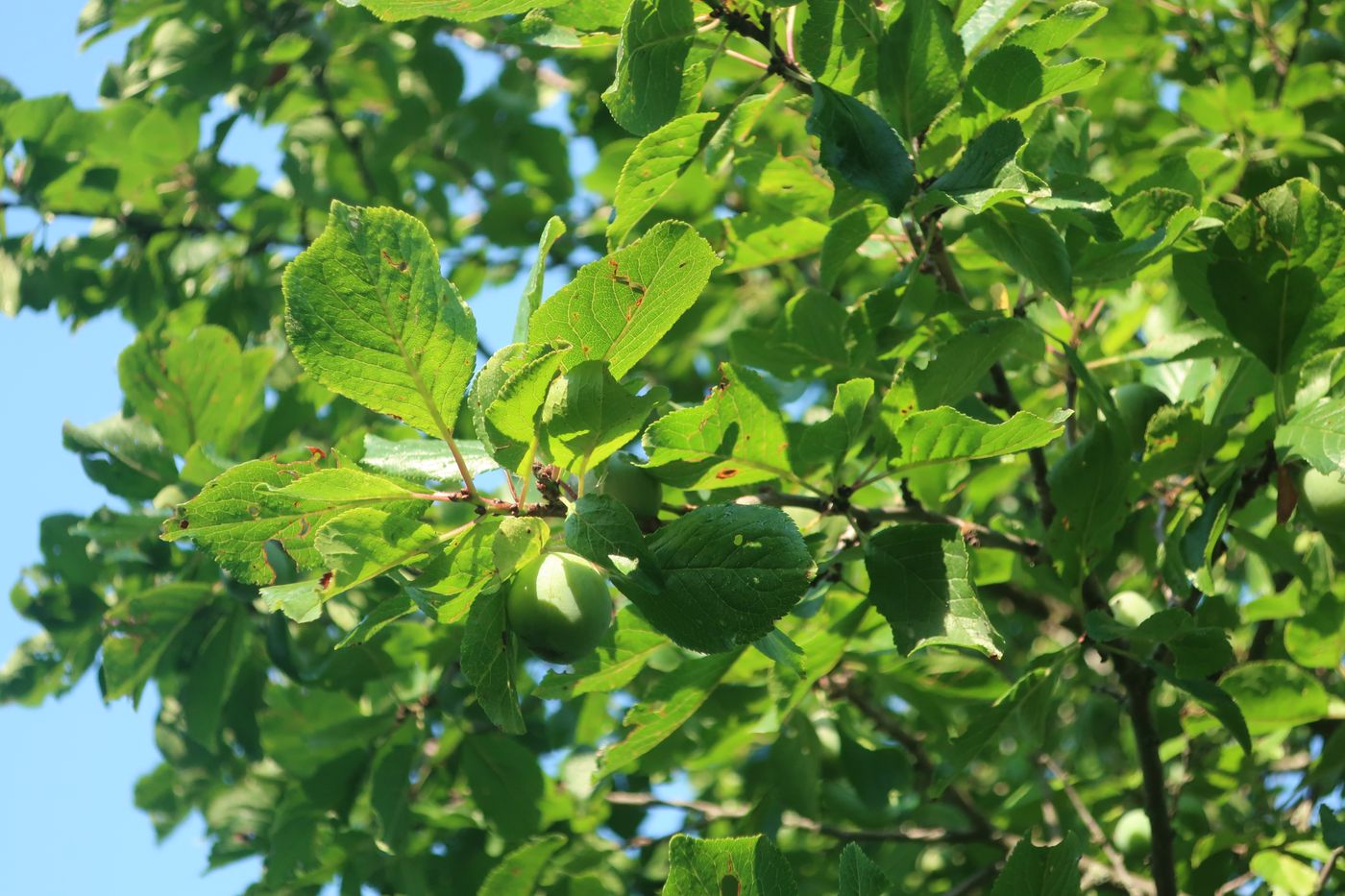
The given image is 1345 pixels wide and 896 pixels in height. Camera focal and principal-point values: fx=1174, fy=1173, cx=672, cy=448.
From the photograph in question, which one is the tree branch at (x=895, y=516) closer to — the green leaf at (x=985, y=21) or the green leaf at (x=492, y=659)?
the green leaf at (x=492, y=659)

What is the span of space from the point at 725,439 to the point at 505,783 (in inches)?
45.9

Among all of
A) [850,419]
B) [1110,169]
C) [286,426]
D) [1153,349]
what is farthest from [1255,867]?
[286,426]

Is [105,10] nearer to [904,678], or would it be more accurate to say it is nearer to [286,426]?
[286,426]

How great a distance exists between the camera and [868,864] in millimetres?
1108

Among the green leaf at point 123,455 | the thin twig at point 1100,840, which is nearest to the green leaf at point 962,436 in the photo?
the thin twig at point 1100,840

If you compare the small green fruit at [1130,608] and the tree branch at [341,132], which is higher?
the tree branch at [341,132]

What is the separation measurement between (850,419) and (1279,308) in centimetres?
51

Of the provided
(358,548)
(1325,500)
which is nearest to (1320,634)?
(1325,500)

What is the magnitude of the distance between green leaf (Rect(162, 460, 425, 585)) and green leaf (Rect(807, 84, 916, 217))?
Answer: 20.5 inches

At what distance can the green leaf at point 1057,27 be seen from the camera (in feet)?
4.12

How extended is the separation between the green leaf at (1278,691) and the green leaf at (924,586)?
681mm

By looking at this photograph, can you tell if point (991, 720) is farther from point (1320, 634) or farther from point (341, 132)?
point (341, 132)

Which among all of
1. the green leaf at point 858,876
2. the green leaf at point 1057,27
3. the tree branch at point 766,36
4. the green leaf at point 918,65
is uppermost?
the tree branch at point 766,36

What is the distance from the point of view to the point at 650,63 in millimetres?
1198
